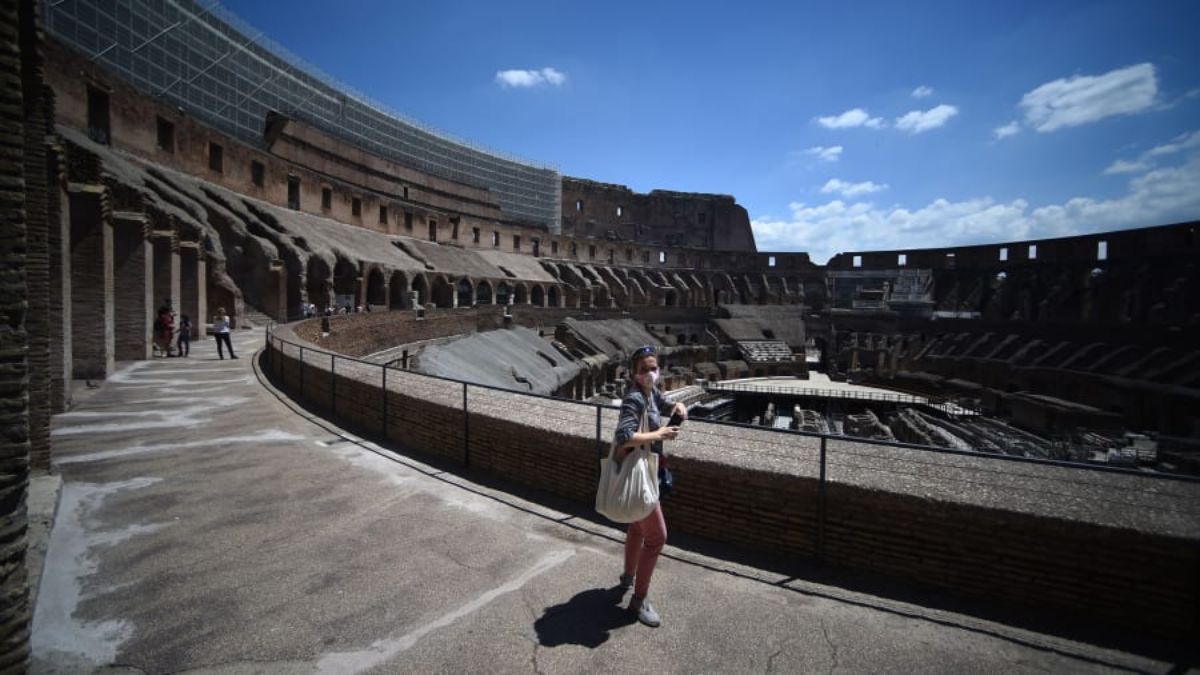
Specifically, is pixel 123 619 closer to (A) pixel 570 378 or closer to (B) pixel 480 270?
(A) pixel 570 378

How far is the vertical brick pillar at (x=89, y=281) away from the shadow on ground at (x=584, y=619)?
1084 cm

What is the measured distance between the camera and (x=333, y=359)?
7863mm

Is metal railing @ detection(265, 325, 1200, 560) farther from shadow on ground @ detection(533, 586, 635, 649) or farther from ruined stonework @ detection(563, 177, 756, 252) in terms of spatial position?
ruined stonework @ detection(563, 177, 756, 252)

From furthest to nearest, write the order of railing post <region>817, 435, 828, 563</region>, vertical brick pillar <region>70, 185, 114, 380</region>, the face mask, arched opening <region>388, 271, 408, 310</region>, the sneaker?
arched opening <region>388, 271, 408, 310</region> < vertical brick pillar <region>70, 185, 114, 380</region> < railing post <region>817, 435, 828, 563</region> < the face mask < the sneaker

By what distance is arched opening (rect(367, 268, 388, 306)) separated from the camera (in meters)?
26.0

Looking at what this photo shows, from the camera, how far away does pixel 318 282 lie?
72.2ft

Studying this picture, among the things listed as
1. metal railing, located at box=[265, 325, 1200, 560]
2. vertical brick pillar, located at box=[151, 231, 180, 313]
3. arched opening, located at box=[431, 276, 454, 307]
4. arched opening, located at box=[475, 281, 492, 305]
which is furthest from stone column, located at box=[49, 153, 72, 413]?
arched opening, located at box=[475, 281, 492, 305]

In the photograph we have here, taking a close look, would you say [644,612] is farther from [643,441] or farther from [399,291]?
[399,291]

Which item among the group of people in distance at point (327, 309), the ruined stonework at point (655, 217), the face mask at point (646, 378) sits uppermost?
the ruined stonework at point (655, 217)

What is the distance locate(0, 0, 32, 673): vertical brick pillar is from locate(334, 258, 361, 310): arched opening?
22429mm

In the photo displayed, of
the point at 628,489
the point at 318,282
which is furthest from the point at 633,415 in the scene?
the point at 318,282

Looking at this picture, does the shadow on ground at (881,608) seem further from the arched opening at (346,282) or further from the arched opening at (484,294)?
the arched opening at (484,294)

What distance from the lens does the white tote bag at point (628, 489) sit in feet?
9.21

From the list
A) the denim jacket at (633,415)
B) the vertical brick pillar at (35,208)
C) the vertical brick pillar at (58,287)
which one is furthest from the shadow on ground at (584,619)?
the vertical brick pillar at (58,287)
